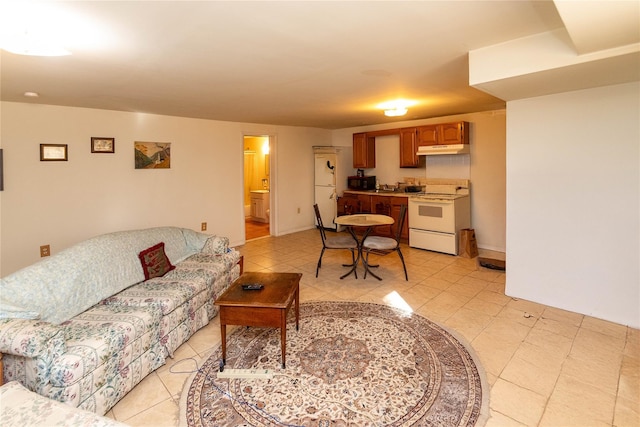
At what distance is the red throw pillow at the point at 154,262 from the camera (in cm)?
295

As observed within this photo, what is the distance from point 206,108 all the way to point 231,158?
1.42m

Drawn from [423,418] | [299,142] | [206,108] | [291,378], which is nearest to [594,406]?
[423,418]

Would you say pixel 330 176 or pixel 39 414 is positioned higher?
pixel 330 176

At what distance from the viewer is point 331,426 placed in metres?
1.78

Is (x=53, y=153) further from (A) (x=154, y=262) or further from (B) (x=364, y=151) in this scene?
(B) (x=364, y=151)

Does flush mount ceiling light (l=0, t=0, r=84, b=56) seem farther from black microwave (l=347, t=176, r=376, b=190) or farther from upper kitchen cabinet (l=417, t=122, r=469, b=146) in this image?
black microwave (l=347, t=176, r=376, b=190)

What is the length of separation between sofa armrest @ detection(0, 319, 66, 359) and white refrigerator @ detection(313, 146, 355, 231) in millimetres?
5401

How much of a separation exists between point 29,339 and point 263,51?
87.1 inches

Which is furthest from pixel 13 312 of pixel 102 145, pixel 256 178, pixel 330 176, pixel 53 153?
pixel 256 178

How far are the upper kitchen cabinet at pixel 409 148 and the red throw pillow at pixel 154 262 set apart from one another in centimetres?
444

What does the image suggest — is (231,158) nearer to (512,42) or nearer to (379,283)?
(379,283)

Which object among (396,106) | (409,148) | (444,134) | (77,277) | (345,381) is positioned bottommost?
(345,381)

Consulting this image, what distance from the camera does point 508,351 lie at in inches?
97.6

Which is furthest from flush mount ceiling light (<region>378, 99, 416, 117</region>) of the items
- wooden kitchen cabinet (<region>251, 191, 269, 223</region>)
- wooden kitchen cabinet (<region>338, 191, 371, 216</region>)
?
wooden kitchen cabinet (<region>251, 191, 269, 223</region>)
